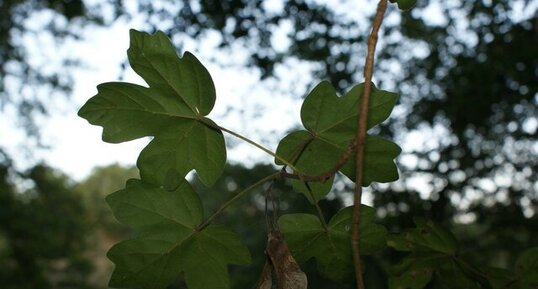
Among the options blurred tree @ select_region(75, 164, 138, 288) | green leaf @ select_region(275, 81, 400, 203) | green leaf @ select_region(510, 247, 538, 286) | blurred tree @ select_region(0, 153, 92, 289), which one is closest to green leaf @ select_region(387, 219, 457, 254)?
green leaf @ select_region(510, 247, 538, 286)

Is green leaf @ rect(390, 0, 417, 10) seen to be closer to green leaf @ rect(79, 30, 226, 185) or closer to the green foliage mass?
the green foliage mass

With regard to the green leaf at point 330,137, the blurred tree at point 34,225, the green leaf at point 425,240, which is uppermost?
the blurred tree at point 34,225

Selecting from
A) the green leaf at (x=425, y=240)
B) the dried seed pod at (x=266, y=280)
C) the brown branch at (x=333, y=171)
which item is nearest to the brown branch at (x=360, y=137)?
the brown branch at (x=333, y=171)

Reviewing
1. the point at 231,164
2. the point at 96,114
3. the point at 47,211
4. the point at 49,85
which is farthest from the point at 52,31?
the point at 96,114

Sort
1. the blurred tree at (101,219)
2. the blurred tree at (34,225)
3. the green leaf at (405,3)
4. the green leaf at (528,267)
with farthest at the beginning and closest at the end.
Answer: the blurred tree at (101,219) → the blurred tree at (34,225) → the green leaf at (528,267) → the green leaf at (405,3)

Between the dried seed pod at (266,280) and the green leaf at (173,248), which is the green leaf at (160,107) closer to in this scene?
the green leaf at (173,248)

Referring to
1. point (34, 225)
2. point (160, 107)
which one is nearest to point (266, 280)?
point (160, 107)

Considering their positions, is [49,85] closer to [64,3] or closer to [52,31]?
[52,31]

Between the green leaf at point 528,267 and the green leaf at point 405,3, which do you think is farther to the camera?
the green leaf at point 528,267
